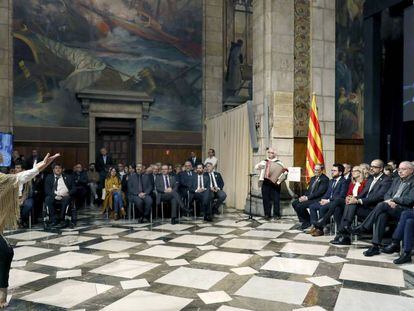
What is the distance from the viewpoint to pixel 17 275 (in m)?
3.69

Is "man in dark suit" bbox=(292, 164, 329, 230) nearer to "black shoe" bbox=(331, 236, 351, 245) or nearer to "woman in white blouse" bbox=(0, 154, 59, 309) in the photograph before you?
"black shoe" bbox=(331, 236, 351, 245)

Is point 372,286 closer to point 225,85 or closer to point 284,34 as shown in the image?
point 284,34

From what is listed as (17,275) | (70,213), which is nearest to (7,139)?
(70,213)

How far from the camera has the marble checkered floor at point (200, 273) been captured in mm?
2955

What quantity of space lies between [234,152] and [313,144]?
7.55 ft

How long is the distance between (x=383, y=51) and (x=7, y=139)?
8954mm

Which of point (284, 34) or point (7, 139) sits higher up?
point (284, 34)

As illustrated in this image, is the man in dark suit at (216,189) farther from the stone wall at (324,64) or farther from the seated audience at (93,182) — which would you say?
the seated audience at (93,182)

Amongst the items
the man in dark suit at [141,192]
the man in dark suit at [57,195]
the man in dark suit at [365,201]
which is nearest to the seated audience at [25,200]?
the man in dark suit at [57,195]

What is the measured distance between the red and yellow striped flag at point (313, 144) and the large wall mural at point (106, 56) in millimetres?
5386

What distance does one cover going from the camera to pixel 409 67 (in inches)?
295

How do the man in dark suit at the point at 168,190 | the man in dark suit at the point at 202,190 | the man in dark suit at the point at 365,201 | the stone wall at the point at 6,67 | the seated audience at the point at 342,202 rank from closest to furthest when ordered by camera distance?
the man in dark suit at the point at 365,201 → the seated audience at the point at 342,202 → the man in dark suit at the point at 168,190 → the man in dark suit at the point at 202,190 → the stone wall at the point at 6,67

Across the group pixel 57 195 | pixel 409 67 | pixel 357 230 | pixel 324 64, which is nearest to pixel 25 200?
pixel 57 195

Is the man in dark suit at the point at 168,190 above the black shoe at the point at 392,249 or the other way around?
above
